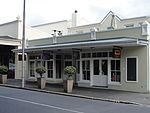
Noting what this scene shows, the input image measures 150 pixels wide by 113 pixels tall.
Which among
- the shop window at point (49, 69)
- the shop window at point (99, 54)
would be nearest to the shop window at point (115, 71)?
the shop window at point (99, 54)

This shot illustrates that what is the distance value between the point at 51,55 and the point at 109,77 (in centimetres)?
778

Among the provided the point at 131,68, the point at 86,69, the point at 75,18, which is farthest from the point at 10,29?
the point at 131,68

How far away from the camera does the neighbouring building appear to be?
18016 mm

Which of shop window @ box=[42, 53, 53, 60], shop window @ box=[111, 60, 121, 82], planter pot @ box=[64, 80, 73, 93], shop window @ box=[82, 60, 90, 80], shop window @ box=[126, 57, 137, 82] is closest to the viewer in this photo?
planter pot @ box=[64, 80, 73, 93]

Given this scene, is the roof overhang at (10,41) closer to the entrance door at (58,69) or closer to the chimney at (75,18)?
the entrance door at (58,69)

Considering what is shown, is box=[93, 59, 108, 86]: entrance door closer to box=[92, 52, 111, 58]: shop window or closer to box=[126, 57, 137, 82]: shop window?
box=[92, 52, 111, 58]: shop window

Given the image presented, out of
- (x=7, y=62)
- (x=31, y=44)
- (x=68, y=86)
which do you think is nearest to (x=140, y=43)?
(x=68, y=86)

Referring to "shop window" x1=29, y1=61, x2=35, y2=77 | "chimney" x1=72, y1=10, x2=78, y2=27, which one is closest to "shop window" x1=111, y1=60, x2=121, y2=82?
"shop window" x1=29, y1=61, x2=35, y2=77

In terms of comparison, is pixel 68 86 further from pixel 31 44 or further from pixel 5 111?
pixel 31 44

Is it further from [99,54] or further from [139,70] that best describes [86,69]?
[139,70]

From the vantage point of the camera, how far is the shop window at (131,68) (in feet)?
60.8

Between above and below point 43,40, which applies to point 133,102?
below

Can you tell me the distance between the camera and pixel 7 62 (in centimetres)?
3397

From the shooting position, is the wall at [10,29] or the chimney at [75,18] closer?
the wall at [10,29]
